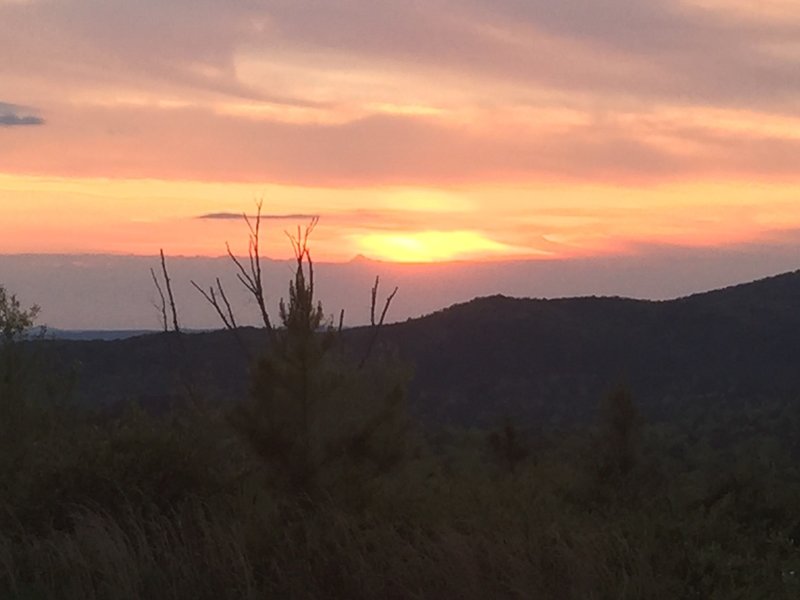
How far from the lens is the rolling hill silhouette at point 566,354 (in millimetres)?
75062

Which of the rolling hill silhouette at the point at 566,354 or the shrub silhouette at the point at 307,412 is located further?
the rolling hill silhouette at the point at 566,354

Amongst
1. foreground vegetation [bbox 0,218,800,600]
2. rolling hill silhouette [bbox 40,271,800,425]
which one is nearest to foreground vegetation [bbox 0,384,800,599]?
foreground vegetation [bbox 0,218,800,600]

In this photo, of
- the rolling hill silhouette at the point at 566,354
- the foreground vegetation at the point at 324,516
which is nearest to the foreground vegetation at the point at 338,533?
the foreground vegetation at the point at 324,516

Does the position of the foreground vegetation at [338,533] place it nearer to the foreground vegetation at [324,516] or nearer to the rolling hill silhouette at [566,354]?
the foreground vegetation at [324,516]

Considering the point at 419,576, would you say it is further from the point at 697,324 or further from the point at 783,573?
the point at 697,324

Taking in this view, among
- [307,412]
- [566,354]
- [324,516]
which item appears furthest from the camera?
[566,354]

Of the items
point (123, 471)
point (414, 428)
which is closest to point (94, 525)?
point (123, 471)

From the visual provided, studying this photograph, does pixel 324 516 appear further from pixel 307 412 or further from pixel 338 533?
pixel 307 412

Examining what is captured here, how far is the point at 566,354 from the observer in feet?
280

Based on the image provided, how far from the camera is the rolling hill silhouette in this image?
7506cm

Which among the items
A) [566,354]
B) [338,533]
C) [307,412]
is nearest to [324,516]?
[338,533]

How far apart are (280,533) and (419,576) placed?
1.89 metres

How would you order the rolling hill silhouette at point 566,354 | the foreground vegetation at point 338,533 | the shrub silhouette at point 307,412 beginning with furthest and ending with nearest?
the rolling hill silhouette at point 566,354 → the shrub silhouette at point 307,412 → the foreground vegetation at point 338,533

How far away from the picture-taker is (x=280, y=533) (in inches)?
445
